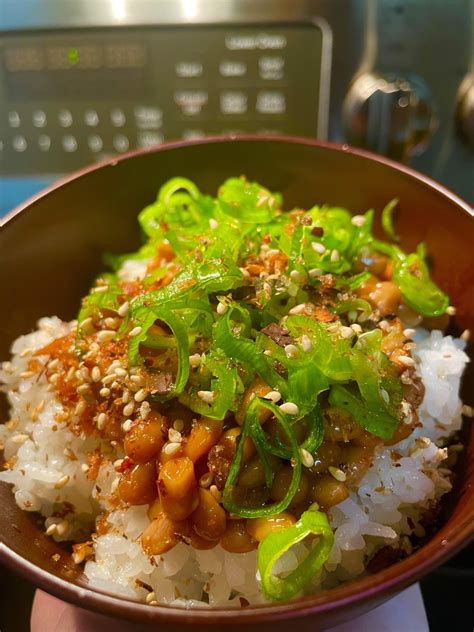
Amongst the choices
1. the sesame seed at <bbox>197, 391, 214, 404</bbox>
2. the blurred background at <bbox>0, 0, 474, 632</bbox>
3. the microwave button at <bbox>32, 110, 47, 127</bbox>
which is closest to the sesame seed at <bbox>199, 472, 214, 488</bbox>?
the sesame seed at <bbox>197, 391, 214, 404</bbox>

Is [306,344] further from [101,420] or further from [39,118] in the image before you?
[39,118]

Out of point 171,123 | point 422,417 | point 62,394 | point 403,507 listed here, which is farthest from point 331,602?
point 171,123

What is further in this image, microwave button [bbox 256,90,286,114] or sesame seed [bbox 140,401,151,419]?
microwave button [bbox 256,90,286,114]

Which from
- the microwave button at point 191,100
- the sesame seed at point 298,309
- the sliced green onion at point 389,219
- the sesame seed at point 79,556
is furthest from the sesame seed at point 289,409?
the microwave button at point 191,100

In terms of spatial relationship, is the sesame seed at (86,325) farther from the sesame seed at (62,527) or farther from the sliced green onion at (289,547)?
the sliced green onion at (289,547)

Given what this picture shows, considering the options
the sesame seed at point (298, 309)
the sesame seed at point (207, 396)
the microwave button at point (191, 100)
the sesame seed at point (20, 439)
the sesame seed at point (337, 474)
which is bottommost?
the sesame seed at point (20, 439)

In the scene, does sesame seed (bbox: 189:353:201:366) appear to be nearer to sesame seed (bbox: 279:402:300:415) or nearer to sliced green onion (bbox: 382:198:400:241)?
sesame seed (bbox: 279:402:300:415)
